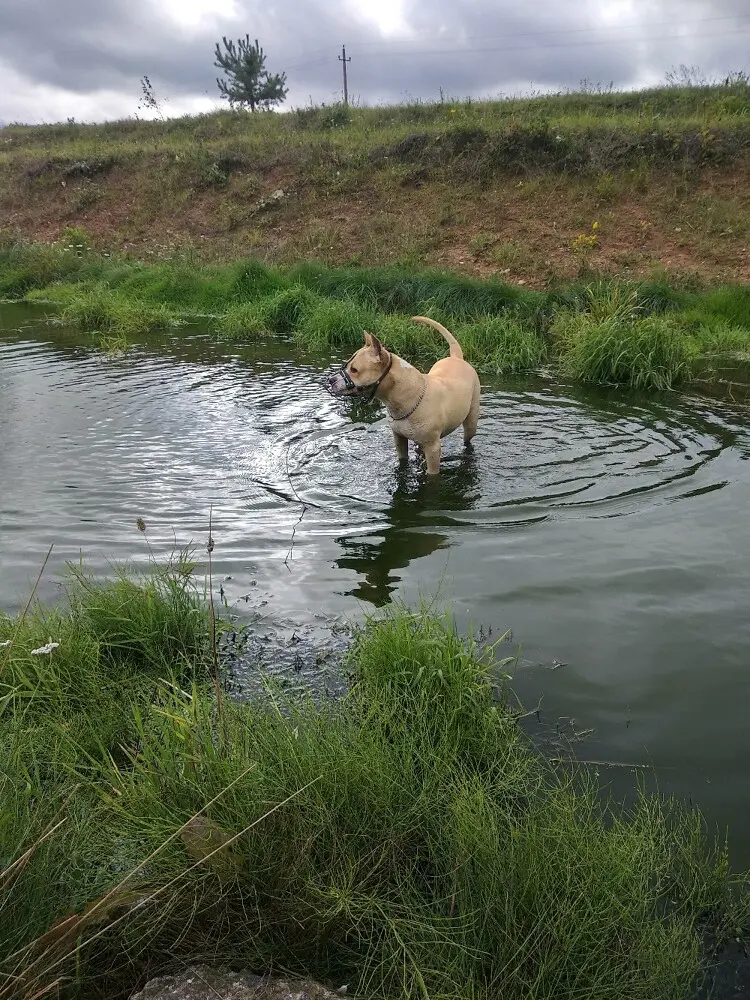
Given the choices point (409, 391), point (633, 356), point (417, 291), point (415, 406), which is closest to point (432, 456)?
point (415, 406)

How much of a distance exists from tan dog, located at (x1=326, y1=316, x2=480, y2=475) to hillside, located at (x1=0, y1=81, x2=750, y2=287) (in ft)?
31.3

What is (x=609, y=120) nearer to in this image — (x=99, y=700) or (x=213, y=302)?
(x=213, y=302)

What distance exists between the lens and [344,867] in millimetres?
2008

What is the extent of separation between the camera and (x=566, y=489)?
17.9 feet

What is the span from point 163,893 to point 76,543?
10.5ft

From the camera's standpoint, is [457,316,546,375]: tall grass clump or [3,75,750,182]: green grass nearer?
[457,316,546,375]: tall grass clump

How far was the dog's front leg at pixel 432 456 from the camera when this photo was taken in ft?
18.5

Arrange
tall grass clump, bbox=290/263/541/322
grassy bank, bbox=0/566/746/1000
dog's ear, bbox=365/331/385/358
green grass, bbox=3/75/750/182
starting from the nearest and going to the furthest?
grassy bank, bbox=0/566/746/1000 → dog's ear, bbox=365/331/385/358 → tall grass clump, bbox=290/263/541/322 → green grass, bbox=3/75/750/182

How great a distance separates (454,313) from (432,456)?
263 inches

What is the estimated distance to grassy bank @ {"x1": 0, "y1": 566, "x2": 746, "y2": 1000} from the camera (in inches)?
70.0

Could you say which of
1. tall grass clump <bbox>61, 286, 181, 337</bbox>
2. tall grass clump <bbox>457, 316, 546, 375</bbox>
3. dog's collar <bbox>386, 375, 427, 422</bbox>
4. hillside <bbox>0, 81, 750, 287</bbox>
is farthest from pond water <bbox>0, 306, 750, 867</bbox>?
hillside <bbox>0, 81, 750, 287</bbox>

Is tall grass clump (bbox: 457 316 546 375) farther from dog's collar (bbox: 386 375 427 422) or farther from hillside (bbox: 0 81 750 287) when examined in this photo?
hillside (bbox: 0 81 750 287)

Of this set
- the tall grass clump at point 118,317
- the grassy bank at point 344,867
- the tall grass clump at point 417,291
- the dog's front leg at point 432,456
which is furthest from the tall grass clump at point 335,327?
the grassy bank at point 344,867

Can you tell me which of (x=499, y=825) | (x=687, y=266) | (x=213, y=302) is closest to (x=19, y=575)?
(x=499, y=825)
